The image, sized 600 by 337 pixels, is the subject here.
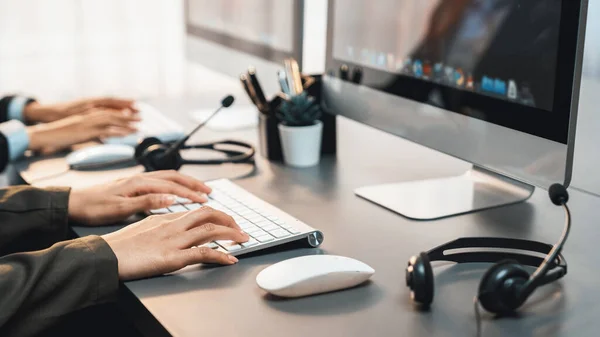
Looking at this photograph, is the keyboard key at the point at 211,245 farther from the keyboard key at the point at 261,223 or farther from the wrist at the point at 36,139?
the wrist at the point at 36,139

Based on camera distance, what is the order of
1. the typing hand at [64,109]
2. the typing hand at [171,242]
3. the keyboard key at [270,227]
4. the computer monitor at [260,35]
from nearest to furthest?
the typing hand at [171,242]
the keyboard key at [270,227]
the computer monitor at [260,35]
the typing hand at [64,109]

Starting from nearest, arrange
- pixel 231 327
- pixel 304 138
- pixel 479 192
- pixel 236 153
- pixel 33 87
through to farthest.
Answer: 1. pixel 231 327
2. pixel 479 192
3. pixel 304 138
4. pixel 236 153
5. pixel 33 87

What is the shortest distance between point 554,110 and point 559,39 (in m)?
0.08

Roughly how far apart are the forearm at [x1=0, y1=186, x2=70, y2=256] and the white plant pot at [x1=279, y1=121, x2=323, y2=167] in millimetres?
402

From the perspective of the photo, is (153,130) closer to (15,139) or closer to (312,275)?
(15,139)

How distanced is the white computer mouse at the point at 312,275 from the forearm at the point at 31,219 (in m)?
0.39

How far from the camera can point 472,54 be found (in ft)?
3.34

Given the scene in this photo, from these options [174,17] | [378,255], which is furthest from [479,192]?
[174,17]

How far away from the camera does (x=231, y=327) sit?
29.0 inches

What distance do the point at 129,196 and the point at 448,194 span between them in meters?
0.49

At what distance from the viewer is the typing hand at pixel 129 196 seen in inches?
41.5

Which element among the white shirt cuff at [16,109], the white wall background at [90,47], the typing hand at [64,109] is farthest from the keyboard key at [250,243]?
the white wall background at [90,47]

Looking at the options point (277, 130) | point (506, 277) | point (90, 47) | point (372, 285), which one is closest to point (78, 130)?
point (277, 130)

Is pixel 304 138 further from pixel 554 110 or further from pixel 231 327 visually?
pixel 231 327
